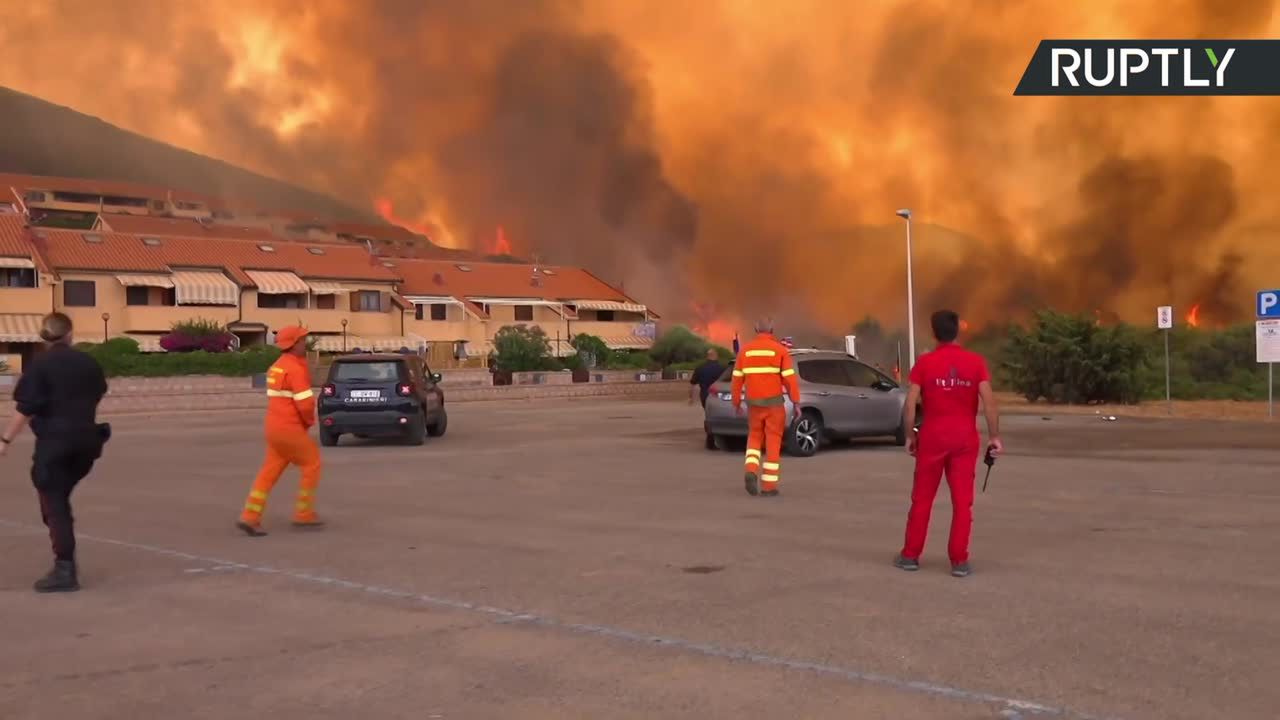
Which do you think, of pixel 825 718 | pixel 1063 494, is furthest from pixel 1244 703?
pixel 1063 494

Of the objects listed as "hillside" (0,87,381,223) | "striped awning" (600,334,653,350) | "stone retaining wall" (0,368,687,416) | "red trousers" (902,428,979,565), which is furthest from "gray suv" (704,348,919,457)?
"hillside" (0,87,381,223)

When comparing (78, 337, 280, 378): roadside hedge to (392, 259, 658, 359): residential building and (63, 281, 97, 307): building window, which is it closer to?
(63, 281, 97, 307): building window

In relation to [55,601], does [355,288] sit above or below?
above

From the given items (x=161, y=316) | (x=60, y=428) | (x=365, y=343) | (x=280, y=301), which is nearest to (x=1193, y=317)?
(x=365, y=343)

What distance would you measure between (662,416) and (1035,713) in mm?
27717

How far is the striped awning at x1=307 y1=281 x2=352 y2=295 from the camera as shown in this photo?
65.2 meters

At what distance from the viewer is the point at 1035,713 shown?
5.18 meters

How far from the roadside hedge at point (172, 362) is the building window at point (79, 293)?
8.11 m

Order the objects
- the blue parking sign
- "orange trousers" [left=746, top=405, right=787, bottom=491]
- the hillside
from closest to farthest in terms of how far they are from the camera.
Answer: "orange trousers" [left=746, top=405, right=787, bottom=491] → the blue parking sign → the hillside

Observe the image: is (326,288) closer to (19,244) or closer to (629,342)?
(19,244)

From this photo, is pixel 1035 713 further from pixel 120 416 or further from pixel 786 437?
pixel 120 416

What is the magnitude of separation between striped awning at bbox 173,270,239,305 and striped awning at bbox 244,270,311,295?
1.45 metres

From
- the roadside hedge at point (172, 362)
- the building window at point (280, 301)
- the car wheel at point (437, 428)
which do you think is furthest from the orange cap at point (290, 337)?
the building window at point (280, 301)

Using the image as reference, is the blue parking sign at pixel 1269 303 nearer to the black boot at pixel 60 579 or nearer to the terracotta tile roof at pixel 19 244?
the black boot at pixel 60 579
